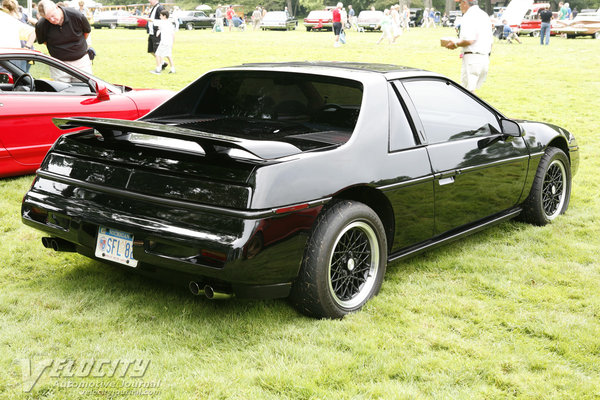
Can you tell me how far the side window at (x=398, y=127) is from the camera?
13.4ft

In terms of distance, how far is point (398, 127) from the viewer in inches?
164

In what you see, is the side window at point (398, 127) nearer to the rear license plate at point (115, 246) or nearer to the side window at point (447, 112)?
the side window at point (447, 112)

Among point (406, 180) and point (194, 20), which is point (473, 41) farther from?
point (194, 20)

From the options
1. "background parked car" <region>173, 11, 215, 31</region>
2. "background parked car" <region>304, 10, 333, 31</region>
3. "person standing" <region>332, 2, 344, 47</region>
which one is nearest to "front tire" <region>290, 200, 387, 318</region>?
"person standing" <region>332, 2, 344, 47</region>

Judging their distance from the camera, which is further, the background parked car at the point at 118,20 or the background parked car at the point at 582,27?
the background parked car at the point at 118,20

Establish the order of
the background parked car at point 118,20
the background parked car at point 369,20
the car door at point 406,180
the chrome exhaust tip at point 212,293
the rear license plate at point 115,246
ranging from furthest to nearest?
the background parked car at point 118,20, the background parked car at point 369,20, the car door at point 406,180, the rear license plate at point 115,246, the chrome exhaust tip at point 212,293

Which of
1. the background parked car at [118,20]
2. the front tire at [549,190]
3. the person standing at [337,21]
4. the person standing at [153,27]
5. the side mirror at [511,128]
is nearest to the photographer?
the side mirror at [511,128]

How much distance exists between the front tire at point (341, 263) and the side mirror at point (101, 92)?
4.08m

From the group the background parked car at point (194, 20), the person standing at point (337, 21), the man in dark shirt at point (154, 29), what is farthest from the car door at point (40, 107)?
the background parked car at point (194, 20)

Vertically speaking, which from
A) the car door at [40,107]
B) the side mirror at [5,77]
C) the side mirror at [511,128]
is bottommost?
the car door at [40,107]

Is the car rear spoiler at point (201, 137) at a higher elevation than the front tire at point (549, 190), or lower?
higher

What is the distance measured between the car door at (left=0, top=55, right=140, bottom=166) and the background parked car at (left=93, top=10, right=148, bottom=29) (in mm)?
39115

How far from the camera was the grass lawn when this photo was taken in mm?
3006

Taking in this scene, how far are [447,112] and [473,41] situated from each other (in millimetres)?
4456
